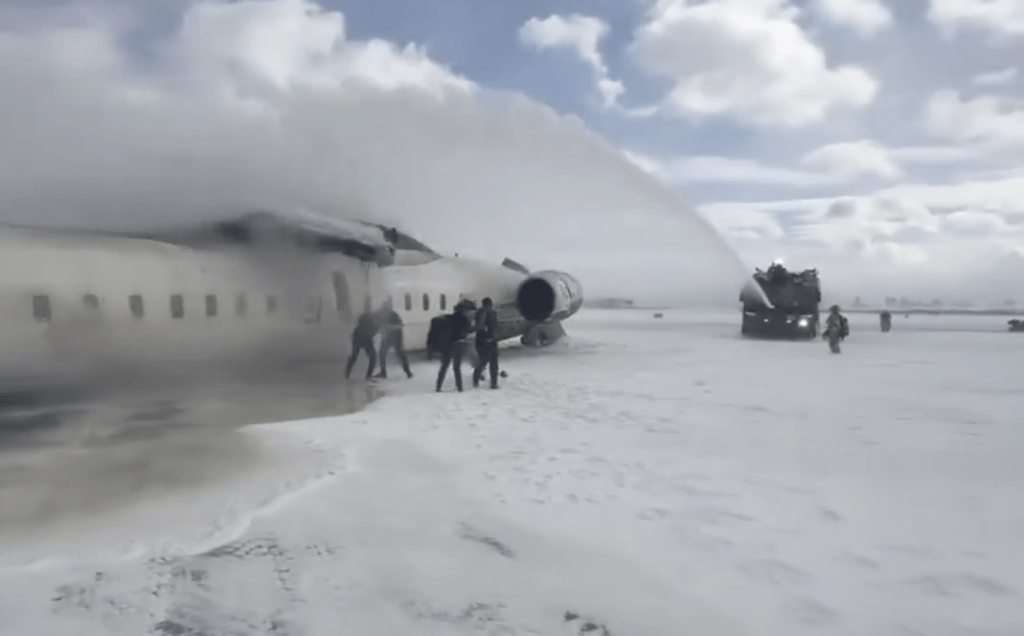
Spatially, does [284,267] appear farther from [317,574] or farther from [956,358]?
[956,358]

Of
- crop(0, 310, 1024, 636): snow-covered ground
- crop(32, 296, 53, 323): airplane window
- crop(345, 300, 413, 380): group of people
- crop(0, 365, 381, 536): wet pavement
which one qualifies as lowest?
crop(0, 310, 1024, 636): snow-covered ground

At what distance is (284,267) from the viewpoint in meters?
13.4

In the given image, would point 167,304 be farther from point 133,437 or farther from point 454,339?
point 454,339

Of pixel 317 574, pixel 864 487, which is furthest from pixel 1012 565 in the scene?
pixel 317 574

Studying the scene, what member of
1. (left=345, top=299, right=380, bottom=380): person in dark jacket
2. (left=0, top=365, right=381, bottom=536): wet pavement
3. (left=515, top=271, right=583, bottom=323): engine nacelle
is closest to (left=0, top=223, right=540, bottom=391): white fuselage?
(left=0, top=365, right=381, bottom=536): wet pavement

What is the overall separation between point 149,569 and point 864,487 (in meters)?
5.32

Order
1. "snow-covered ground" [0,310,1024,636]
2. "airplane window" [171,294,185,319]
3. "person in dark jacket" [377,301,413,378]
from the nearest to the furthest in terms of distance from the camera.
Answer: "snow-covered ground" [0,310,1024,636] < "airplane window" [171,294,185,319] < "person in dark jacket" [377,301,413,378]

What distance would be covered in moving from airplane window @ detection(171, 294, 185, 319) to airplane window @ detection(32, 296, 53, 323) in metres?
1.83

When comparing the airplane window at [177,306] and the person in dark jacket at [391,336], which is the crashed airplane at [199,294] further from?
the person in dark jacket at [391,336]

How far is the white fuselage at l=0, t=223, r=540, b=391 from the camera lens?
9.37 metres

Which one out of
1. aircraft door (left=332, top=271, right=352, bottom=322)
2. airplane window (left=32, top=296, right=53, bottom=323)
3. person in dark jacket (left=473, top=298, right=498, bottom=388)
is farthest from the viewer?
aircraft door (left=332, top=271, right=352, bottom=322)

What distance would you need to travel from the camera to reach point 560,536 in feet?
15.7

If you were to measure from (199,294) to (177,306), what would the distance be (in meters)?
0.44

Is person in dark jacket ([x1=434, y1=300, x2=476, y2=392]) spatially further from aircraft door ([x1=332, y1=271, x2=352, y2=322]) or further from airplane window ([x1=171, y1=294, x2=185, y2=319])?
airplane window ([x1=171, y1=294, x2=185, y2=319])
